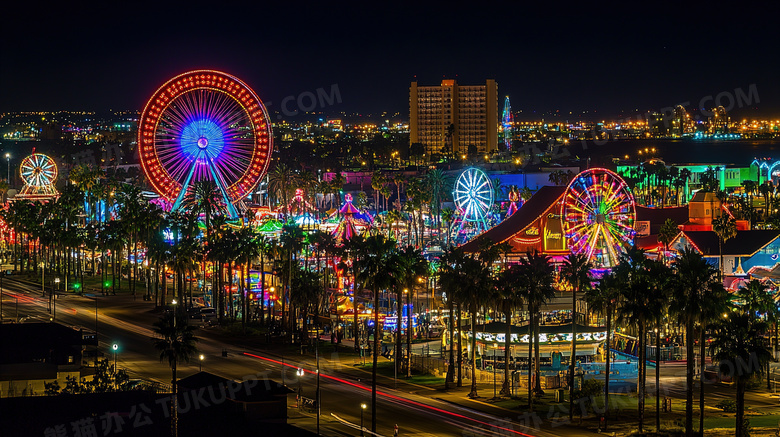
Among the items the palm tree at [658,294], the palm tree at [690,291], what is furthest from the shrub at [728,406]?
the palm tree at [690,291]

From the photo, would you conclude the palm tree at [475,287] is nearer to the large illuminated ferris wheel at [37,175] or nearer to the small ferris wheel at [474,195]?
the small ferris wheel at [474,195]

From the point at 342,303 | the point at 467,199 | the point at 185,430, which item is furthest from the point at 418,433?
the point at 467,199

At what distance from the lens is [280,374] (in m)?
81.1

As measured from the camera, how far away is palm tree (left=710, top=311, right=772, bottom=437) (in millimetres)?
61562

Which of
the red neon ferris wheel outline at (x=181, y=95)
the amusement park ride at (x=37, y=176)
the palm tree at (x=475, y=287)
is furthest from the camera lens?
the amusement park ride at (x=37, y=176)

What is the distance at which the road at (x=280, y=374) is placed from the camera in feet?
220

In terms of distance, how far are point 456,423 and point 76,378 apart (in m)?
26.6

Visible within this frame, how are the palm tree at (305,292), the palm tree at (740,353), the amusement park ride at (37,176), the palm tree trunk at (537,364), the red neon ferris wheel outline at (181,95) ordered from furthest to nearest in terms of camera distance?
the amusement park ride at (37,176), the red neon ferris wheel outline at (181,95), the palm tree at (305,292), the palm tree trunk at (537,364), the palm tree at (740,353)

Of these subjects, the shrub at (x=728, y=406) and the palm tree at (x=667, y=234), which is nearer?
the shrub at (x=728, y=406)

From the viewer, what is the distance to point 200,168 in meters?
126

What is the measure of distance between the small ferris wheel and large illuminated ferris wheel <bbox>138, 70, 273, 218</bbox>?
37846 mm

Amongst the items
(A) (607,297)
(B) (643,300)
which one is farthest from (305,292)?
(B) (643,300)

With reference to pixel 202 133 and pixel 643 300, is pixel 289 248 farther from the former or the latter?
pixel 643 300

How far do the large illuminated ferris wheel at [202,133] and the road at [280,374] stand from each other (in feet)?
52.8
